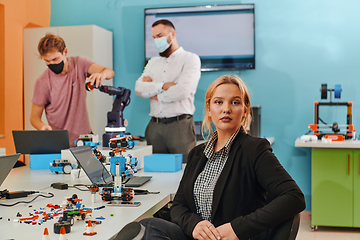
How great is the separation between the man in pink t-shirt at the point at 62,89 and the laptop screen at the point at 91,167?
2081 millimetres

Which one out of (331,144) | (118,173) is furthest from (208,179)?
(331,144)

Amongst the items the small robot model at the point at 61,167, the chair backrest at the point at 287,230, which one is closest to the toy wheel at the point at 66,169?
the small robot model at the point at 61,167

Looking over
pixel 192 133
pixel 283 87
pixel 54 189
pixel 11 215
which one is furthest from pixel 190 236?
pixel 283 87

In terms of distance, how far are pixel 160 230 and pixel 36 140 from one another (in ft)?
5.44

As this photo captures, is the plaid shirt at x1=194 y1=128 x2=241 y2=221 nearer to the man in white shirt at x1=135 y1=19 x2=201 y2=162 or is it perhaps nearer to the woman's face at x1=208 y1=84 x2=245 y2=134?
the woman's face at x1=208 y1=84 x2=245 y2=134

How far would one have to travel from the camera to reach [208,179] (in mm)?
1538

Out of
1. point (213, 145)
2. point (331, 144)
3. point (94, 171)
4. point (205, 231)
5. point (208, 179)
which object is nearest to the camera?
point (205, 231)

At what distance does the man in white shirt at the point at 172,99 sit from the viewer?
321 cm

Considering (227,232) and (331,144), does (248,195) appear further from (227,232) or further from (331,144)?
(331,144)

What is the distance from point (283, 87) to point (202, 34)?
105 centimetres

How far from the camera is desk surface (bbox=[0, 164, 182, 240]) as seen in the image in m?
1.22

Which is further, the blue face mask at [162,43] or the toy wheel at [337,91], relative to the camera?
the toy wheel at [337,91]

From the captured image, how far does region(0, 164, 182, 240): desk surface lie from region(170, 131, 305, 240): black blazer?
18cm

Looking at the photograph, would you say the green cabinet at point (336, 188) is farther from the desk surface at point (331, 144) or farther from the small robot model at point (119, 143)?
the small robot model at point (119, 143)
